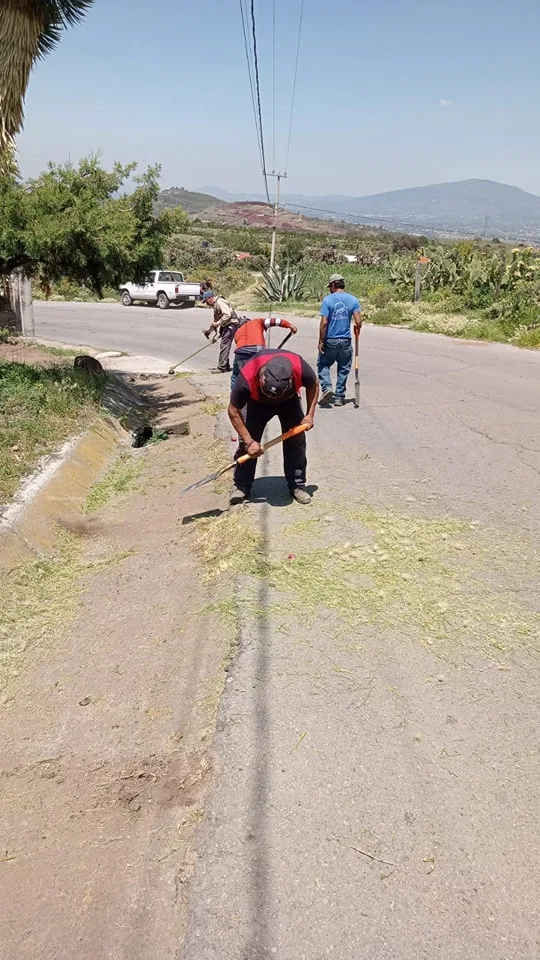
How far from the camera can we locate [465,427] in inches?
348

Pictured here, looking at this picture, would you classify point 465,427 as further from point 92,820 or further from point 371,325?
point 371,325

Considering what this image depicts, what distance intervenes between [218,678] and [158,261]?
787 centimetres

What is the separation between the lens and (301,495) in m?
6.21

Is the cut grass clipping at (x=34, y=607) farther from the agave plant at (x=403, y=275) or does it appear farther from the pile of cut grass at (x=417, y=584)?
the agave plant at (x=403, y=275)

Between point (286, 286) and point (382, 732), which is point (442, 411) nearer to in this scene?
point (382, 732)

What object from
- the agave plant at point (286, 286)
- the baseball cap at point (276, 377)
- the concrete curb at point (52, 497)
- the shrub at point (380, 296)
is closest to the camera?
the baseball cap at point (276, 377)

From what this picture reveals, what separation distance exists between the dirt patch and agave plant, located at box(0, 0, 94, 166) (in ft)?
17.5

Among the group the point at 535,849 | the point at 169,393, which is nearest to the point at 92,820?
the point at 535,849

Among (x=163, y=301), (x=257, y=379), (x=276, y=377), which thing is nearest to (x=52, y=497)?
(x=257, y=379)

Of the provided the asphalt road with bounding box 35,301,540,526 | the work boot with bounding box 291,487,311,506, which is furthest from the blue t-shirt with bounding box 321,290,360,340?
the work boot with bounding box 291,487,311,506

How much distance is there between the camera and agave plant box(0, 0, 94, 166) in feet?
24.7

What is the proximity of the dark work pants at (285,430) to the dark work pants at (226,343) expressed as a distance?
7652mm

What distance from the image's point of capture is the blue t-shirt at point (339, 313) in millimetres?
9430

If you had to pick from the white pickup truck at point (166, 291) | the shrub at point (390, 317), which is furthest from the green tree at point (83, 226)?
the white pickup truck at point (166, 291)
